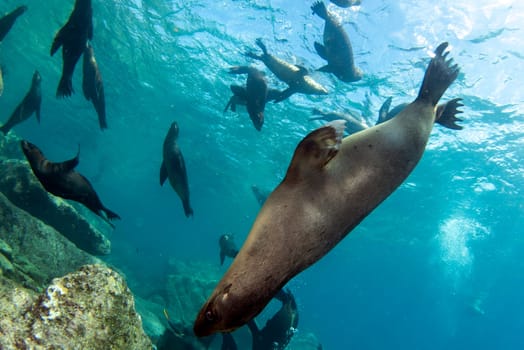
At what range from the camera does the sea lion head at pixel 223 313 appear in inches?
34.0

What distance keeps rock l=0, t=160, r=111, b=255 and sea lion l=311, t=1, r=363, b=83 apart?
719 cm

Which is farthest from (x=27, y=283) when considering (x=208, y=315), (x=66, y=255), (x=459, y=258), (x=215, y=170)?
(x=459, y=258)

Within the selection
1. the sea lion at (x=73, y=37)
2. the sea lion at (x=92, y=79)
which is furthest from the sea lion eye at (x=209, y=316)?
the sea lion at (x=92, y=79)

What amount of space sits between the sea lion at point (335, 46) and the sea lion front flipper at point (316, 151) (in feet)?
17.1

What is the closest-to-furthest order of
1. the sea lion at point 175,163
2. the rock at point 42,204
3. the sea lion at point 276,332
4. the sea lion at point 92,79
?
1. the sea lion at point 175,163
2. the sea lion at point 92,79
3. the sea lion at point 276,332
4. the rock at point 42,204

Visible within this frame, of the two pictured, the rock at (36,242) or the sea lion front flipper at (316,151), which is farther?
the rock at (36,242)

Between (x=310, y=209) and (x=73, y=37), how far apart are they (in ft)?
13.1

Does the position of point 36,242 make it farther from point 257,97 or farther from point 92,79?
point 257,97

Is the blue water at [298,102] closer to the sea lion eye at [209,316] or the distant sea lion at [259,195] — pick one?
the distant sea lion at [259,195]

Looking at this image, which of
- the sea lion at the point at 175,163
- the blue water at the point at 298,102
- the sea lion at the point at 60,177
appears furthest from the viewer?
the blue water at the point at 298,102

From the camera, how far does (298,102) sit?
61.0ft

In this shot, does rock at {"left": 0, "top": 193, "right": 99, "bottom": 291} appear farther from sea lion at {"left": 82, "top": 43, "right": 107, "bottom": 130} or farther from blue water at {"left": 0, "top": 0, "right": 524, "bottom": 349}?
blue water at {"left": 0, "top": 0, "right": 524, "bottom": 349}

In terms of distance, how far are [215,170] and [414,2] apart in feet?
97.5

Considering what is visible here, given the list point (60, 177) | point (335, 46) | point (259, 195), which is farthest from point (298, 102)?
point (60, 177)
